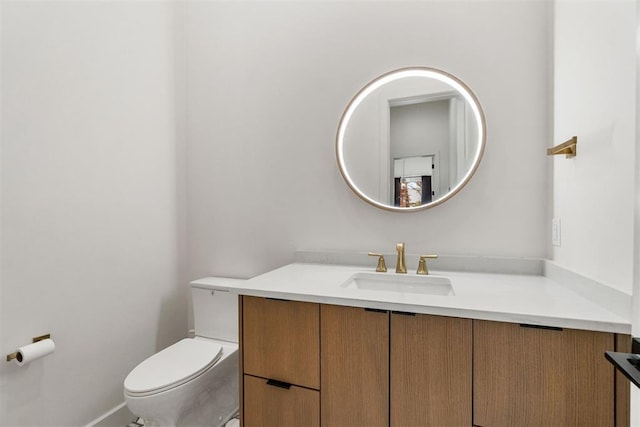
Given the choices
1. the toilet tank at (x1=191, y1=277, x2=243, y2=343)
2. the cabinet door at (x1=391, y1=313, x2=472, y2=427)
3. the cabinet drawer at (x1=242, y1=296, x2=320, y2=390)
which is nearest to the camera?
the cabinet door at (x1=391, y1=313, x2=472, y2=427)

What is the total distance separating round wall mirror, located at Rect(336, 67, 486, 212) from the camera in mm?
1524

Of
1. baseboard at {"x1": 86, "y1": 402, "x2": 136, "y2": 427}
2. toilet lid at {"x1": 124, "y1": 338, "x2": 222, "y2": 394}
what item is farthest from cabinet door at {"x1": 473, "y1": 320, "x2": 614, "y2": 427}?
baseboard at {"x1": 86, "y1": 402, "x2": 136, "y2": 427}

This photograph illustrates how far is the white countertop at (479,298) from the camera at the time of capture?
2.75 ft

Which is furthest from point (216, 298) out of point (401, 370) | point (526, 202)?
point (526, 202)

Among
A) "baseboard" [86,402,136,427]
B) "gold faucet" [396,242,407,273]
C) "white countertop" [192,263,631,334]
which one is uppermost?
"gold faucet" [396,242,407,273]

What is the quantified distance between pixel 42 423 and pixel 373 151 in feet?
6.69

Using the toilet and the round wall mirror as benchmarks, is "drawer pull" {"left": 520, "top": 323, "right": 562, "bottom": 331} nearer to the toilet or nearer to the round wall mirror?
the round wall mirror

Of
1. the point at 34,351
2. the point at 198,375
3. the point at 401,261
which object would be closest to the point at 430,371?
the point at 401,261

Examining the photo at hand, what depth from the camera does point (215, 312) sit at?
5.95 ft

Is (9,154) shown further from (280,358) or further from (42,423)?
(280,358)

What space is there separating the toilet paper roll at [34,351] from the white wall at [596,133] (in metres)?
2.12

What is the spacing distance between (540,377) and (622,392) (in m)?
0.18

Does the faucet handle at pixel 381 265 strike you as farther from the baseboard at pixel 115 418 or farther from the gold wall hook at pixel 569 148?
the baseboard at pixel 115 418

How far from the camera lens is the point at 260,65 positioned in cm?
194
